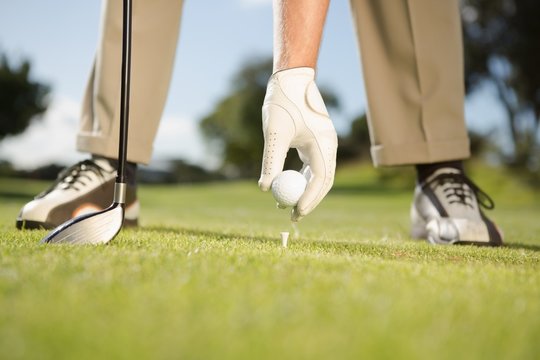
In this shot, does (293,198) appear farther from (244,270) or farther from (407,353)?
(407,353)

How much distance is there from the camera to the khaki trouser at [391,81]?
2.48 metres

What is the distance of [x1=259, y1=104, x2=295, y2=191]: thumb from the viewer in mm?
1730

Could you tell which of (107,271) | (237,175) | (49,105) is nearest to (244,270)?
(107,271)

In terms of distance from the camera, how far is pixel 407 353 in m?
0.67

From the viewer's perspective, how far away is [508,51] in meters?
20.1

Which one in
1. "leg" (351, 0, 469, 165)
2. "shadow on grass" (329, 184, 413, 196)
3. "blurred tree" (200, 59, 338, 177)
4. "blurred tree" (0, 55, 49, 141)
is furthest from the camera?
"blurred tree" (200, 59, 338, 177)

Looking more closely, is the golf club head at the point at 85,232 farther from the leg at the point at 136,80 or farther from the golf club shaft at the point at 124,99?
the leg at the point at 136,80

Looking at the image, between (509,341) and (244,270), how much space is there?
59 centimetres

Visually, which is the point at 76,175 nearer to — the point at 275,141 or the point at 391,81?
the point at 275,141

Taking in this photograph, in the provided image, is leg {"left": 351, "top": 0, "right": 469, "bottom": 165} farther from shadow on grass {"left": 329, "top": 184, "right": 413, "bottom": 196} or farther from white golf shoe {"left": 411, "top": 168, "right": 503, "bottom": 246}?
shadow on grass {"left": 329, "top": 184, "right": 413, "bottom": 196}

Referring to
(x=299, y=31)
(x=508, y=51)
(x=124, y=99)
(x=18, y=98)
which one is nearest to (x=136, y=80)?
(x=124, y=99)

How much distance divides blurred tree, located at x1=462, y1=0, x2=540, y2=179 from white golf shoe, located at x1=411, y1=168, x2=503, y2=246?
1890 cm

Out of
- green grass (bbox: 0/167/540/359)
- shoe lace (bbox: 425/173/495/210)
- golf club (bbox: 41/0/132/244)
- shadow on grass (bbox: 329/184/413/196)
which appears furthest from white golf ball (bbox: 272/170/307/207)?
shadow on grass (bbox: 329/184/413/196)

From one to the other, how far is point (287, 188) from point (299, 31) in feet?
1.83
